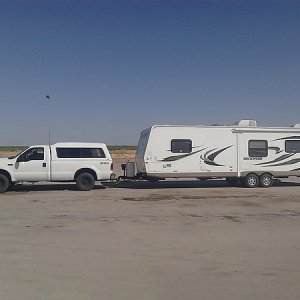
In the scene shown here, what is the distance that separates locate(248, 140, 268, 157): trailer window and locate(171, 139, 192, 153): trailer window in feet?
9.84

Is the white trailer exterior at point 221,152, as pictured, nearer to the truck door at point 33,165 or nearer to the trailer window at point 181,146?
the trailer window at point 181,146

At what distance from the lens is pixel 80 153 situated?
1864cm

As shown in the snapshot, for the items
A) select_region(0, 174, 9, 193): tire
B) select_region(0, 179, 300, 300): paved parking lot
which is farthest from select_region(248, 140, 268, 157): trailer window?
select_region(0, 174, 9, 193): tire

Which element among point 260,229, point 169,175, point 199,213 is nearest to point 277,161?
point 169,175

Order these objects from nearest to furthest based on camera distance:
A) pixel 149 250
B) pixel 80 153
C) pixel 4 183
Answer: pixel 149 250, pixel 4 183, pixel 80 153

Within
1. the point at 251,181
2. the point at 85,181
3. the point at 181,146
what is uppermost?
the point at 181,146

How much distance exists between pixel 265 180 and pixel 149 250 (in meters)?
13.8

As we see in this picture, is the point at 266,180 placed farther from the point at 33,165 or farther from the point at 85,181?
the point at 33,165

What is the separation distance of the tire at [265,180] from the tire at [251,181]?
0.20 metres

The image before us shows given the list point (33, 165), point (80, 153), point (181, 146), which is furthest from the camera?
point (181, 146)

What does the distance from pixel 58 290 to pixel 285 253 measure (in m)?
4.04

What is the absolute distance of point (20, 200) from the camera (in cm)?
1528

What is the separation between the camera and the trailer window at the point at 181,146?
19.5 metres

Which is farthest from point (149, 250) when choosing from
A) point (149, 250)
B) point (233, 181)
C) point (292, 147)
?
point (292, 147)
